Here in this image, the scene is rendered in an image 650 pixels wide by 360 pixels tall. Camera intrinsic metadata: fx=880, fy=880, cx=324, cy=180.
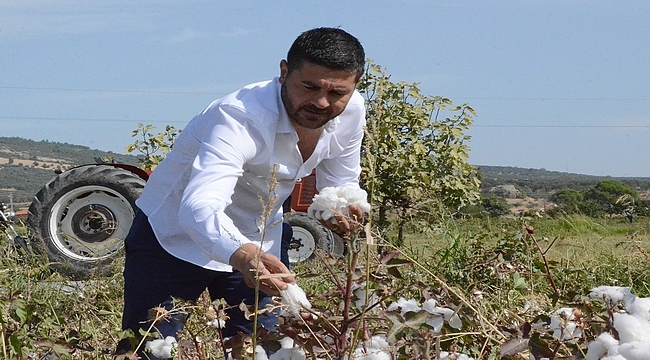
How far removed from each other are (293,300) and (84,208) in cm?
656

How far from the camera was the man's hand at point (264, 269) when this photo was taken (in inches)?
62.1

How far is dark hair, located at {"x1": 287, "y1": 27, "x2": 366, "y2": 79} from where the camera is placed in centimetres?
244

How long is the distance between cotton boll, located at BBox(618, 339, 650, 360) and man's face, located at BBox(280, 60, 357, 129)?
134cm

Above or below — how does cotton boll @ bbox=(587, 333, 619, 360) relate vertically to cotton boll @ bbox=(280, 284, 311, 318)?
above

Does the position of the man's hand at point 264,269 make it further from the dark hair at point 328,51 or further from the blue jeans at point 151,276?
the blue jeans at point 151,276

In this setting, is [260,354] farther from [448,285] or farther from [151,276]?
[448,285]

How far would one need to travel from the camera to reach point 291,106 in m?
2.56

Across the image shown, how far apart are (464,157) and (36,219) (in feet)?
16.2

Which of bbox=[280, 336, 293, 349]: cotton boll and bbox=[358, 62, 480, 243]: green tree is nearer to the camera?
bbox=[280, 336, 293, 349]: cotton boll

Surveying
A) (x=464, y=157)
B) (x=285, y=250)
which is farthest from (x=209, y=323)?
(x=464, y=157)

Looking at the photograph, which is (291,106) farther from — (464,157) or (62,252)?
(464,157)

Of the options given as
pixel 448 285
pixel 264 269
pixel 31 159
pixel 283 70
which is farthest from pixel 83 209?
pixel 31 159

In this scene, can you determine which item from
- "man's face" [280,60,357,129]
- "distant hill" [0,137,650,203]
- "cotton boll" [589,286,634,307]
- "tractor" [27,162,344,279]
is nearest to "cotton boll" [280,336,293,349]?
"cotton boll" [589,286,634,307]

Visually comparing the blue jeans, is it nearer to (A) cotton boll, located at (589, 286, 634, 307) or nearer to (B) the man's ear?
(B) the man's ear
